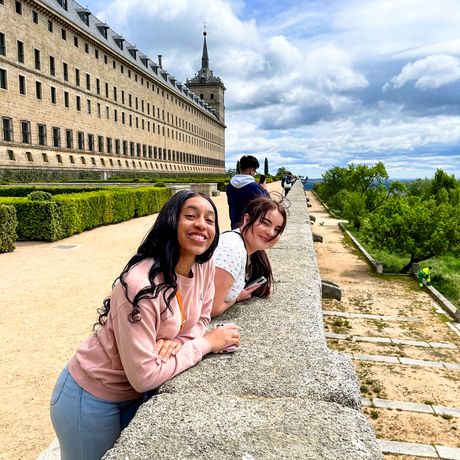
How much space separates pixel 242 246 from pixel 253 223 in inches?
10.7

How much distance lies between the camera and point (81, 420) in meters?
1.93

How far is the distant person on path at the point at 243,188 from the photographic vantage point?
585 cm

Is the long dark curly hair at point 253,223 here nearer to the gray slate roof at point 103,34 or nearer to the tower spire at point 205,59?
the gray slate roof at point 103,34

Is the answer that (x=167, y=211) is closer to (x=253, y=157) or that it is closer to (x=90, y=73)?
(x=253, y=157)

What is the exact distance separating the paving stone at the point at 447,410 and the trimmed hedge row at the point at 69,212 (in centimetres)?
1152

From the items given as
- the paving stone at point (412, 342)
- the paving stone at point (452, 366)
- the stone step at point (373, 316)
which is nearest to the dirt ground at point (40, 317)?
the stone step at point (373, 316)

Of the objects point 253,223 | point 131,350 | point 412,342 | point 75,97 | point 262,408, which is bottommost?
point 412,342

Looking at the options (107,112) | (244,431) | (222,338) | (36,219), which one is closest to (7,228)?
(36,219)

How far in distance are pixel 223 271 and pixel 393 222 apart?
15.9 m

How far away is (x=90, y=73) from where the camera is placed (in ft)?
143

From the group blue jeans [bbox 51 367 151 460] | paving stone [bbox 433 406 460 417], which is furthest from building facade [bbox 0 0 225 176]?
blue jeans [bbox 51 367 151 460]

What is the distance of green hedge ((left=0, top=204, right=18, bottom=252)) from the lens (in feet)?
38.5

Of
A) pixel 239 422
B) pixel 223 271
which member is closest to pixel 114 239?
pixel 223 271

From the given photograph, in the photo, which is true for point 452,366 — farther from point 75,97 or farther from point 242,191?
point 75,97
